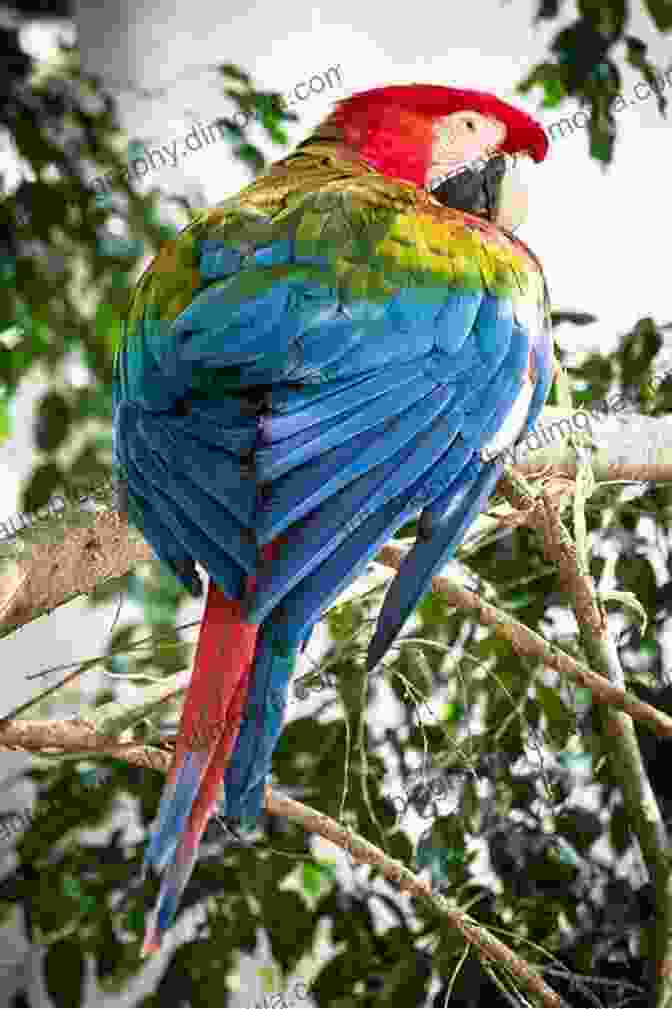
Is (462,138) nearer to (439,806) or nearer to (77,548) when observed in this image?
(77,548)

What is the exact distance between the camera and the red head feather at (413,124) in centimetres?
54

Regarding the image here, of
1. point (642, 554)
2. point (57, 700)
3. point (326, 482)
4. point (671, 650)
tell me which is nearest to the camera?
point (326, 482)

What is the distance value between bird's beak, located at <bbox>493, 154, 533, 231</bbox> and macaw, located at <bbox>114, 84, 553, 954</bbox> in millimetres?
28

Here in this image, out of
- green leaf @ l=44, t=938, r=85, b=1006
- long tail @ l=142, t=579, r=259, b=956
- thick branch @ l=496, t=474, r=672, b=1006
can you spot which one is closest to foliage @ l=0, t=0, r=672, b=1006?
green leaf @ l=44, t=938, r=85, b=1006

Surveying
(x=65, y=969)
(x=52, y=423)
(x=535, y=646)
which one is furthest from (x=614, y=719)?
(x=52, y=423)

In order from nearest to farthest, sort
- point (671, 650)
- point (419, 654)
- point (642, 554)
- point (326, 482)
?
point (326, 482), point (419, 654), point (642, 554), point (671, 650)

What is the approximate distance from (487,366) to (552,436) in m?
0.16

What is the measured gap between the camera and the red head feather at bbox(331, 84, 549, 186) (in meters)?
0.54

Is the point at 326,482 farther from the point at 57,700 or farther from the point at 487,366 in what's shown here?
the point at 57,700

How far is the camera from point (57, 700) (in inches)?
46.3

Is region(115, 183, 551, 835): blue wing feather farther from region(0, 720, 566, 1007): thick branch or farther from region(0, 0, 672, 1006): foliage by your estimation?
region(0, 0, 672, 1006): foliage

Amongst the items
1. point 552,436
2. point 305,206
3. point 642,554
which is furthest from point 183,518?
point 642,554

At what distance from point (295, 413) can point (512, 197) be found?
206 mm

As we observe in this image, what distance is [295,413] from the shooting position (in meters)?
0.38
